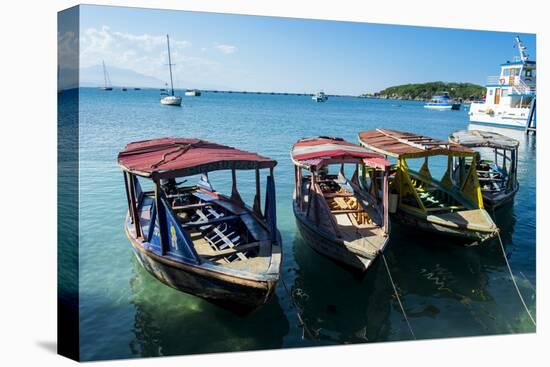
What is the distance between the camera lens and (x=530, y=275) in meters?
9.53

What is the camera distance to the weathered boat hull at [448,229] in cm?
931

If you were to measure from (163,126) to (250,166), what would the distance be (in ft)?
77.9

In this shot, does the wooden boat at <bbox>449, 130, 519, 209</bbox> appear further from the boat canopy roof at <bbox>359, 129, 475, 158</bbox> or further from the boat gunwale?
the boat gunwale

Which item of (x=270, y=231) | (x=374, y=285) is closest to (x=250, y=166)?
(x=270, y=231)

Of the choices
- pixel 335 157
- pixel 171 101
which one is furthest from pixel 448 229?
pixel 171 101

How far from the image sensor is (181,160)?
6.97 metres

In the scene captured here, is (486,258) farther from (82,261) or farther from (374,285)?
(82,261)

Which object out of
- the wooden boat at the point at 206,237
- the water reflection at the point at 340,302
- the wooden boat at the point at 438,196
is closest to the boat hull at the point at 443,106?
the wooden boat at the point at 438,196

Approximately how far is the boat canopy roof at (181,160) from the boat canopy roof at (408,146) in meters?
3.94

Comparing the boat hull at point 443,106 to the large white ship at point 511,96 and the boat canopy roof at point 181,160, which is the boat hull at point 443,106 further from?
the boat canopy roof at point 181,160

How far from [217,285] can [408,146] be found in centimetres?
654

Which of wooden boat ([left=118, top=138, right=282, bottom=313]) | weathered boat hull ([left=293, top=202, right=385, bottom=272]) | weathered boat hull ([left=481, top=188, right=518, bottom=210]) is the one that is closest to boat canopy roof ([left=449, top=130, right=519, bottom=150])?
weathered boat hull ([left=481, top=188, right=518, bottom=210])

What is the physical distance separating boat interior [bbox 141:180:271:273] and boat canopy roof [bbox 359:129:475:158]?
3.94 m

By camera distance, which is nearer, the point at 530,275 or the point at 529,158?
the point at 530,275
